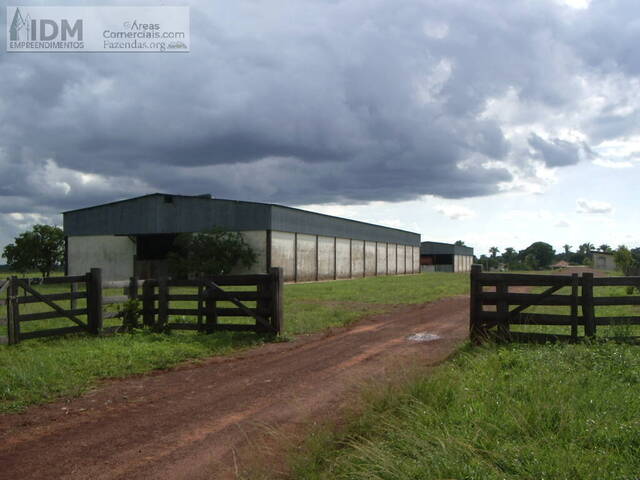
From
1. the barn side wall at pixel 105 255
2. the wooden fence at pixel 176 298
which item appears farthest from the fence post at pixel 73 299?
the barn side wall at pixel 105 255

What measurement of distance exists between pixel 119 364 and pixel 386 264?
5702cm

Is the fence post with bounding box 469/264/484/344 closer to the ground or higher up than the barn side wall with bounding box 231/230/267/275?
closer to the ground

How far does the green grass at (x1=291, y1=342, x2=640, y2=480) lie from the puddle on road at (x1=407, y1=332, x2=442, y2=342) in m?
5.51

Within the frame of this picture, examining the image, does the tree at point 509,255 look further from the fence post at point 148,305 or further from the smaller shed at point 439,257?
the fence post at point 148,305

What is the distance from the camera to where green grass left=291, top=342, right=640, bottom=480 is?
4.46 metres

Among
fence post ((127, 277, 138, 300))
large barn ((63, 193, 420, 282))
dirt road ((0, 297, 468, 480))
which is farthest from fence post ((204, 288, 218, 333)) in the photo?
large barn ((63, 193, 420, 282))

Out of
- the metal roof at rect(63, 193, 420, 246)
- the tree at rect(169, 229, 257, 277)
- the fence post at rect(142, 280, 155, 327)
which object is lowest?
the fence post at rect(142, 280, 155, 327)

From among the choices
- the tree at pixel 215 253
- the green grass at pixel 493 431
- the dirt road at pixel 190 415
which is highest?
the tree at pixel 215 253

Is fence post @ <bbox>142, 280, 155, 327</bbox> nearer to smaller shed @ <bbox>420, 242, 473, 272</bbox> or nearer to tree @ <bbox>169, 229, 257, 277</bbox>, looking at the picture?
tree @ <bbox>169, 229, 257, 277</bbox>

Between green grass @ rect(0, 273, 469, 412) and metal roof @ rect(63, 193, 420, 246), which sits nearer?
green grass @ rect(0, 273, 469, 412)

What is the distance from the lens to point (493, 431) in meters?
5.25

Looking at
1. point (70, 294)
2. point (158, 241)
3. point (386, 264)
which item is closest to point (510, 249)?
point (386, 264)

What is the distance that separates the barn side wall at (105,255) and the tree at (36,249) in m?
26.8

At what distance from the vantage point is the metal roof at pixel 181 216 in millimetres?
42562
